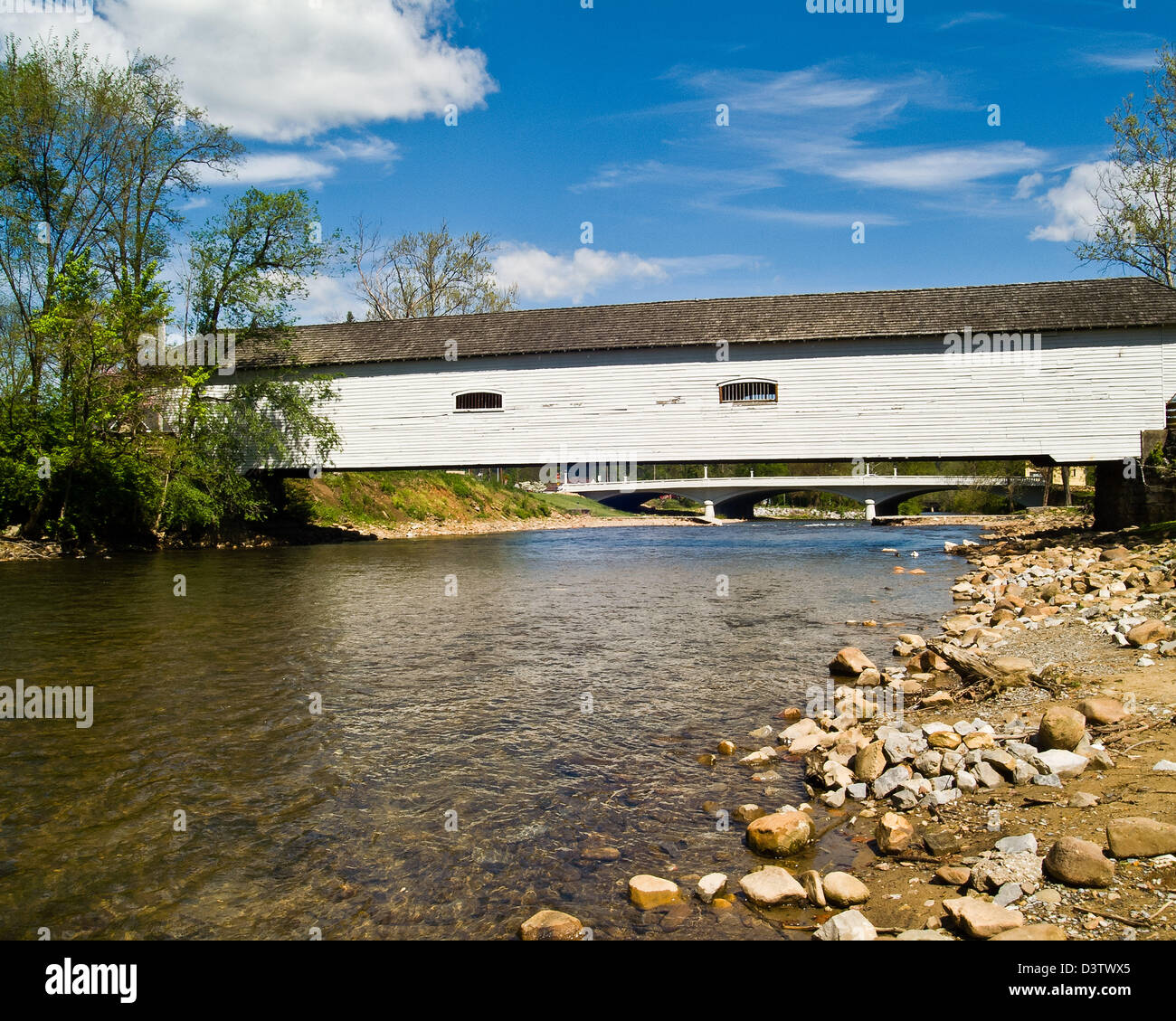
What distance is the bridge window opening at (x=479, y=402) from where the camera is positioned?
21016 mm

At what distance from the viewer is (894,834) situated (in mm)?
3818

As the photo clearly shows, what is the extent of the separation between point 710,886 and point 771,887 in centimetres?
28

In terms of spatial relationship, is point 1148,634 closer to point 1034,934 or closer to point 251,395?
point 1034,934

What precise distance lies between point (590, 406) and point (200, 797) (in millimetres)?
16470

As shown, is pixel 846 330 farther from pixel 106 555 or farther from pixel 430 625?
pixel 106 555

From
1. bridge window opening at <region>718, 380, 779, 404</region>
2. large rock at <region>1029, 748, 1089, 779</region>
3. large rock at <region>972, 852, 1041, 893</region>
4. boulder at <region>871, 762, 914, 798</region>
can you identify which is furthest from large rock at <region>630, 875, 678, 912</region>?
bridge window opening at <region>718, 380, 779, 404</region>

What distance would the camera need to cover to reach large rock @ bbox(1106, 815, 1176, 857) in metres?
3.07

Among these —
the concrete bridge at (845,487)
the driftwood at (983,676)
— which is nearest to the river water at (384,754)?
the driftwood at (983,676)

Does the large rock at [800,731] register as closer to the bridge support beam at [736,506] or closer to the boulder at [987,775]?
the boulder at [987,775]

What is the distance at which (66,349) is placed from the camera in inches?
699

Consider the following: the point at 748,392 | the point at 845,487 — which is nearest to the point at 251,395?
the point at 748,392

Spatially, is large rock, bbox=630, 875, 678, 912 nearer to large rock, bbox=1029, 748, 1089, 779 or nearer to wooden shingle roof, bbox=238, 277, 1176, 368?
large rock, bbox=1029, 748, 1089, 779

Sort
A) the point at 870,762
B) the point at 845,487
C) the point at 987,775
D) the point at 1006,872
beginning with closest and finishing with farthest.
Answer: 1. the point at 1006,872
2. the point at 987,775
3. the point at 870,762
4. the point at 845,487
